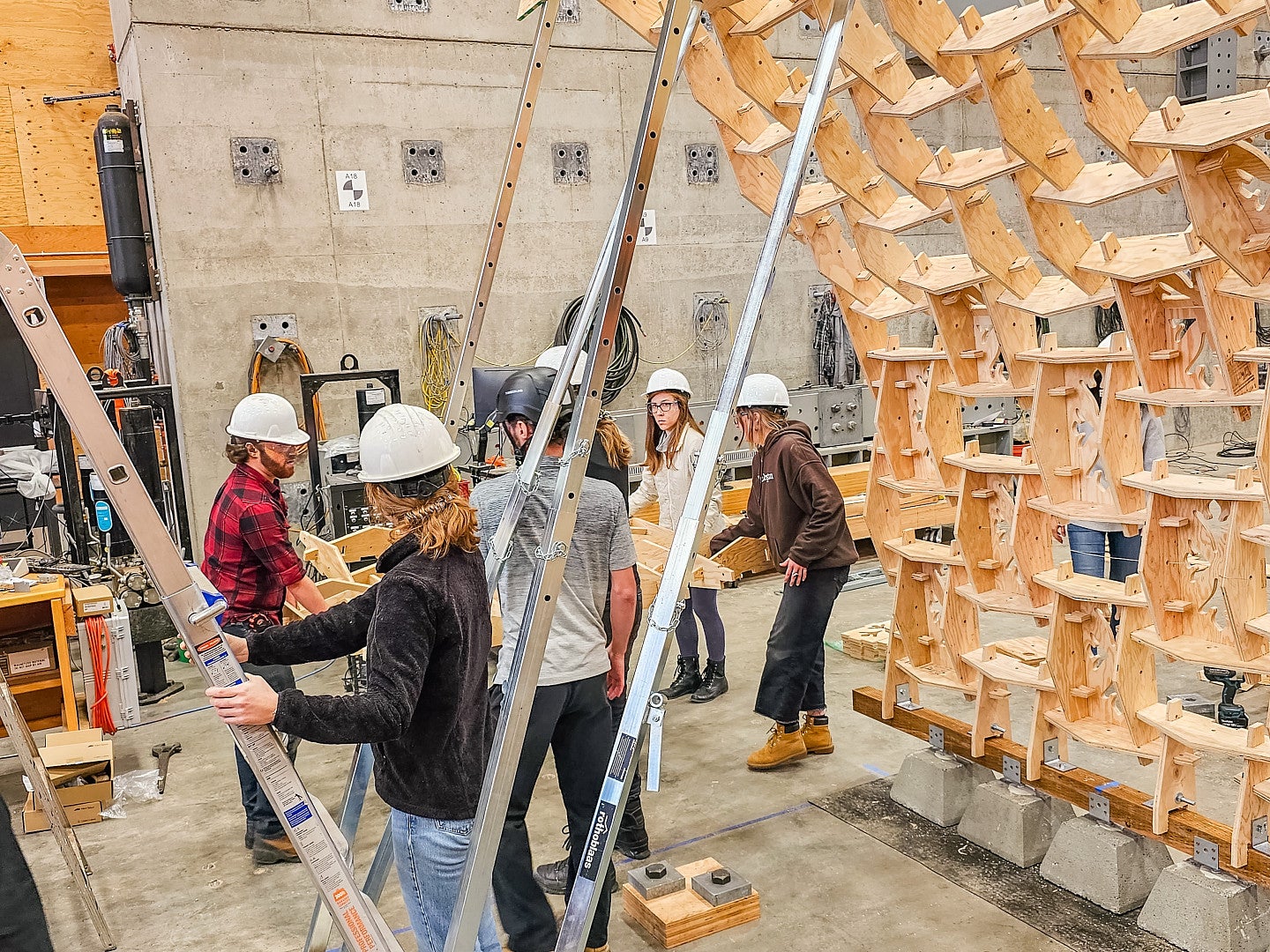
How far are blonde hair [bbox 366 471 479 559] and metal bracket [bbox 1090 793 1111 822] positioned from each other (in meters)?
2.46

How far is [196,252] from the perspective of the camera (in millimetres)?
7395

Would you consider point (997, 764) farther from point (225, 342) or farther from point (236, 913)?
point (225, 342)

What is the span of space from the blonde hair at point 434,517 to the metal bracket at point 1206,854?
8.29 ft

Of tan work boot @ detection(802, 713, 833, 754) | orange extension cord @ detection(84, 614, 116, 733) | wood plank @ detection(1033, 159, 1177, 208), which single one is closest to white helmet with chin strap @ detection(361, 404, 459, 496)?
wood plank @ detection(1033, 159, 1177, 208)

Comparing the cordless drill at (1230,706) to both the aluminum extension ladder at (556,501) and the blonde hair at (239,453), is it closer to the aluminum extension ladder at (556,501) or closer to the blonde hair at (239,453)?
the aluminum extension ladder at (556,501)

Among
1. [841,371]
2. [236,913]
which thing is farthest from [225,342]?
[841,371]

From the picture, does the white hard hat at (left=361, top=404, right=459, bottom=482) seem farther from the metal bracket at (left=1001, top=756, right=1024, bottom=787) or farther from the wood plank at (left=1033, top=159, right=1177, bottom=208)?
the metal bracket at (left=1001, top=756, right=1024, bottom=787)

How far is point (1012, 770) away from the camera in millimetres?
3947

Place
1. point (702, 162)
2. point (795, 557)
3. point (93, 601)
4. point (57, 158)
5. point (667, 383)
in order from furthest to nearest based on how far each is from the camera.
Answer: point (57, 158), point (702, 162), point (93, 601), point (667, 383), point (795, 557)

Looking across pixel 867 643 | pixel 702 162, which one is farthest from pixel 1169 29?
pixel 702 162

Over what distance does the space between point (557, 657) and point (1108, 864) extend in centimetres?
205

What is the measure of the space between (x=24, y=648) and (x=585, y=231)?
5150 millimetres

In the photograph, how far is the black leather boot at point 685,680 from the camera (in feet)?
19.0

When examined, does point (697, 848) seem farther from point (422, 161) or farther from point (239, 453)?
point (422, 161)
